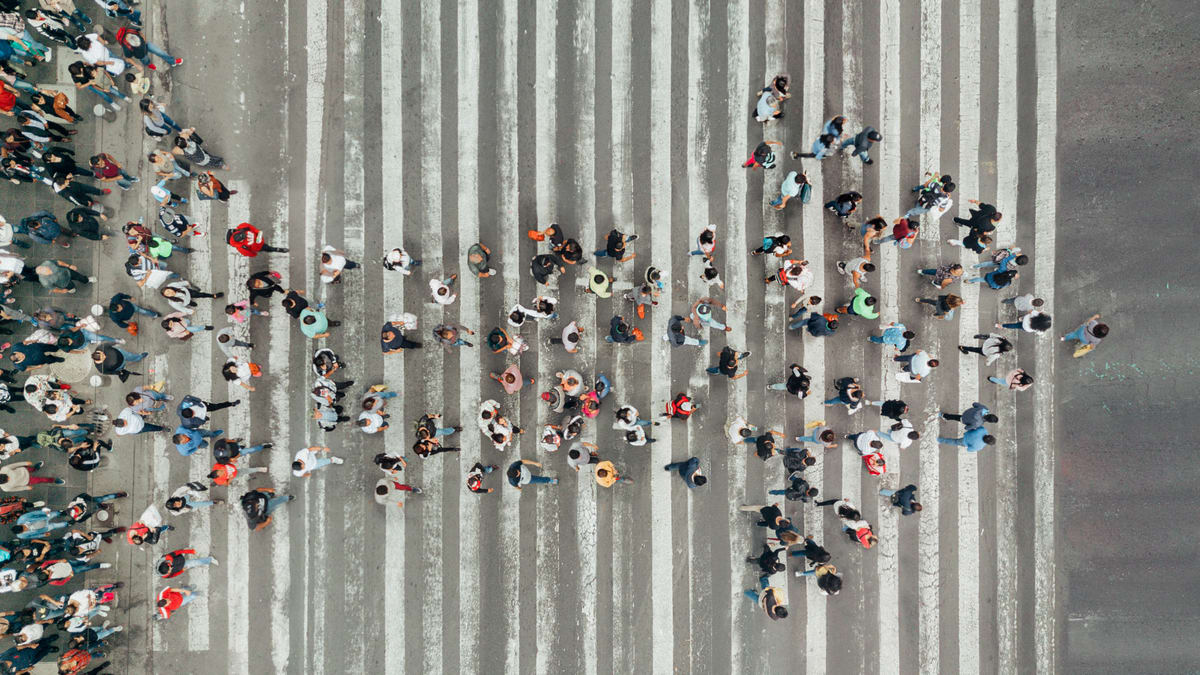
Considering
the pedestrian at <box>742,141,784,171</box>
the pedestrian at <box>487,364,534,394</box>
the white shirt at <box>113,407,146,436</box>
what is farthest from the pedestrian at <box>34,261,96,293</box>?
the pedestrian at <box>742,141,784,171</box>

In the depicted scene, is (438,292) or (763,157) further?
(763,157)

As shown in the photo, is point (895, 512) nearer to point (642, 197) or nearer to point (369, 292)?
point (642, 197)

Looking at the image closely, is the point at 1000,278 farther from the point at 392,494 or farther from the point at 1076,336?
the point at 392,494

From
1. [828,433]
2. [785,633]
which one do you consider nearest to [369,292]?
[828,433]

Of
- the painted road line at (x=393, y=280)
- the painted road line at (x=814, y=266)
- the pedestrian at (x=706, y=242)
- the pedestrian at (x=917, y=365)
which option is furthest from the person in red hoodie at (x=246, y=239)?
the pedestrian at (x=917, y=365)

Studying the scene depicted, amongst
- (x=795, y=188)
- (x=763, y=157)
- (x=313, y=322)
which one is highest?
(x=763, y=157)

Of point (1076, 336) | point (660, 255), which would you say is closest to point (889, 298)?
point (1076, 336)

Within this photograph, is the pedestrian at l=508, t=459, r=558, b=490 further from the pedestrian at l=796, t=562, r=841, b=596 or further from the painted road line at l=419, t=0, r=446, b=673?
the pedestrian at l=796, t=562, r=841, b=596
